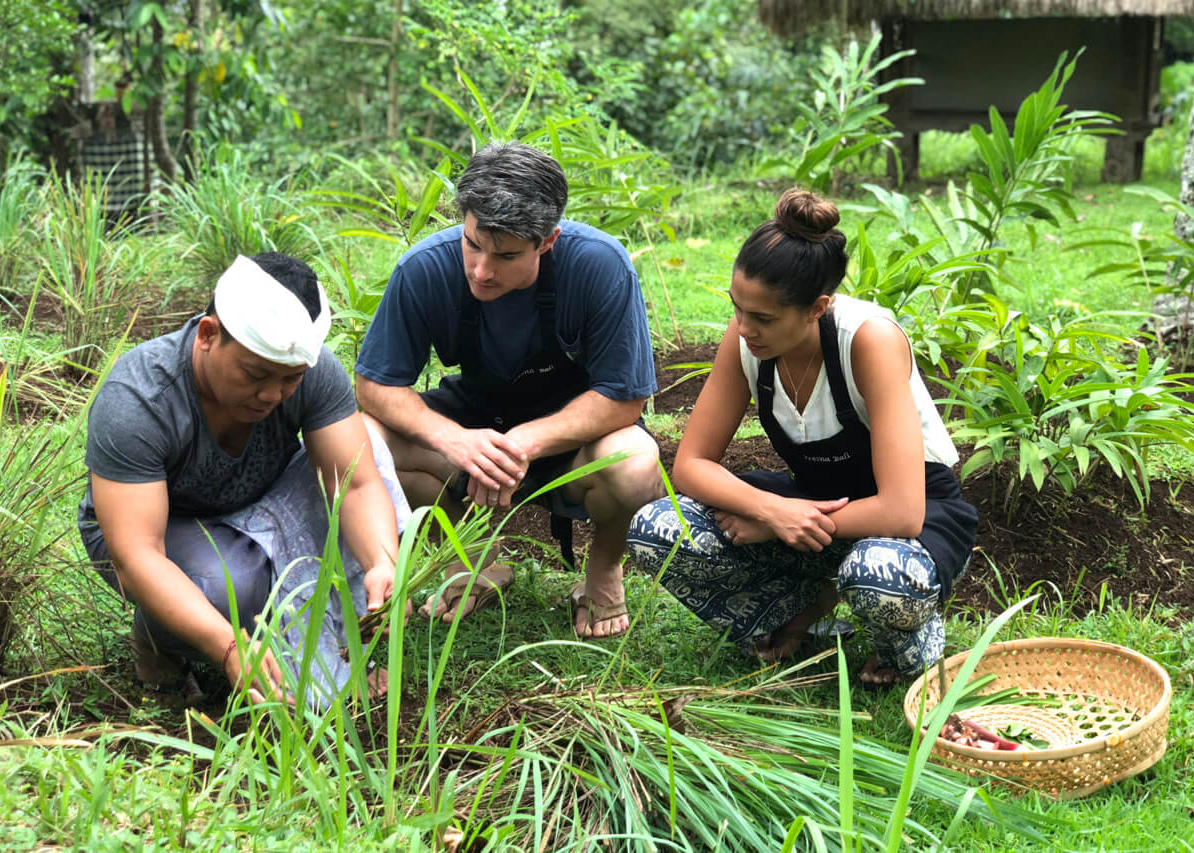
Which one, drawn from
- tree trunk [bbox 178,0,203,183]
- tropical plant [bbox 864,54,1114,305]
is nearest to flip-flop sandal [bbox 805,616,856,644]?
tropical plant [bbox 864,54,1114,305]

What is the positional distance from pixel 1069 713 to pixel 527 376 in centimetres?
143

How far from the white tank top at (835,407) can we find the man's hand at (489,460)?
55 centimetres

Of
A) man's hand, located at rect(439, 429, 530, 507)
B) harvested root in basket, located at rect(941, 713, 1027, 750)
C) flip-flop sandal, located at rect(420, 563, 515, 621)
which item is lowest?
harvested root in basket, located at rect(941, 713, 1027, 750)

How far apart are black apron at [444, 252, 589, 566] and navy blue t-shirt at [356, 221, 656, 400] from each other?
2 centimetres

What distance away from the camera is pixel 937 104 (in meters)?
9.73

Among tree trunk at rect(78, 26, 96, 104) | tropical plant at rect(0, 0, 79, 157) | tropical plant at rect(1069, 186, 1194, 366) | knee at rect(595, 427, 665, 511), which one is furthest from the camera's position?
tree trunk at rect(78, 26, 96, 104)

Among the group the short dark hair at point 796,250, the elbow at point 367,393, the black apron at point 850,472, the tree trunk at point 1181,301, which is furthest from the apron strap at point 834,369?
the tree trunk at point 1181,301

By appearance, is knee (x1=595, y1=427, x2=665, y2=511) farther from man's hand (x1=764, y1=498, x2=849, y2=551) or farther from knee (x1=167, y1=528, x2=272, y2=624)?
knee (x1=167, y1=528, x2=272, y2=624)

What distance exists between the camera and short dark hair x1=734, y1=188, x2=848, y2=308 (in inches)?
93.9

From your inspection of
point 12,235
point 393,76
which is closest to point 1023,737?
point 12,235

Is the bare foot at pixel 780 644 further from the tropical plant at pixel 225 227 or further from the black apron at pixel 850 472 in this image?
the tropical plant at pixel 225 227

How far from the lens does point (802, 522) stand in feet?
8.30

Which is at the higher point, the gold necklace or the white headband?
the white headband

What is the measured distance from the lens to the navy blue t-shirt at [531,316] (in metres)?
2.89
